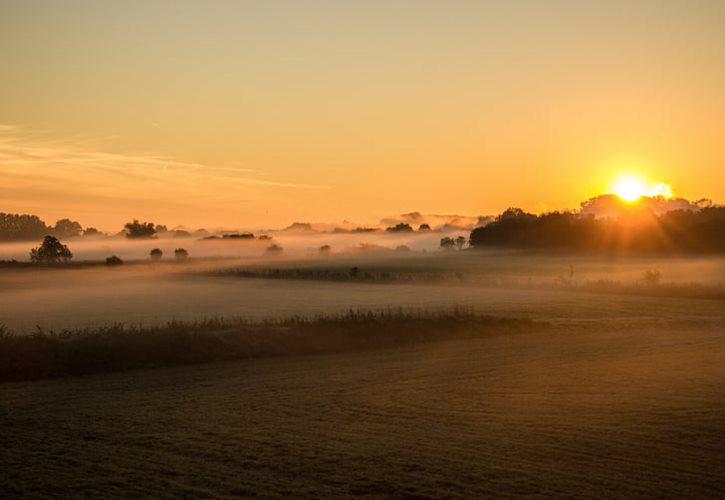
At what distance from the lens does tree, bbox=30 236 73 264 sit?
7806 centimetres

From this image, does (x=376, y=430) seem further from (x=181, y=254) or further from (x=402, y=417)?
(x=181, y=254)

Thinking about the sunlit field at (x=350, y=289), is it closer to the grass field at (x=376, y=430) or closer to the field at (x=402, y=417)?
the field at (x=402, y=417)

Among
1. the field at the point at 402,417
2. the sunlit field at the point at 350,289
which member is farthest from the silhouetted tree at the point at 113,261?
the field at the point at 402,417

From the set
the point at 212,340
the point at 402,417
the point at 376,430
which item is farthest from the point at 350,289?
the point at 376,430

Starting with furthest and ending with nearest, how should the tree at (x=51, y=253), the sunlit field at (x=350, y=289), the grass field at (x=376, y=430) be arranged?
1. the tree at (x=51, y=253)
2. the sunlit field at (x=350, y=289)
3. the grass field at (x=376, y=430)

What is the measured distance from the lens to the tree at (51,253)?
78.1 m

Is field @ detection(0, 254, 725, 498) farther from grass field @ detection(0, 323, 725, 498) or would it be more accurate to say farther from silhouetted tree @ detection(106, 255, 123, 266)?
silhouetted tree @ detection(106, 255, 123, 266)

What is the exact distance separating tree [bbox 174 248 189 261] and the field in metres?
62.1

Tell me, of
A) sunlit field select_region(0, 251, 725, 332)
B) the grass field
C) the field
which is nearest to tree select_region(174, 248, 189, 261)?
sunlit field select_region(0, 251, 725, 332)

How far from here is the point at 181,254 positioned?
95.6 meters

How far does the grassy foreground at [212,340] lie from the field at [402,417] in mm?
125

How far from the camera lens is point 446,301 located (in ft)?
135

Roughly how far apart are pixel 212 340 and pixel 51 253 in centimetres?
6346

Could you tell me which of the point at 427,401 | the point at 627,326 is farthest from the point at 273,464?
the point at 627,326
